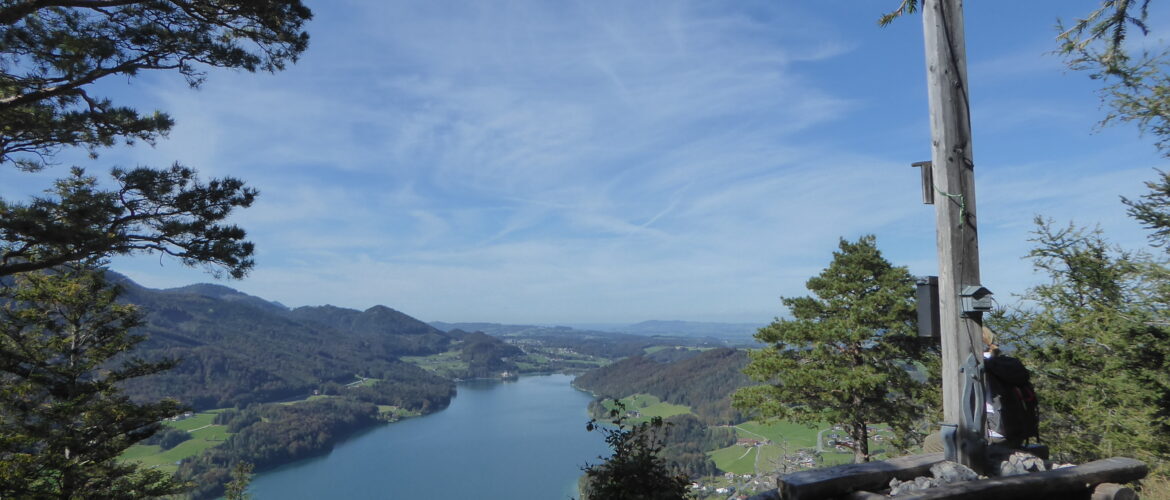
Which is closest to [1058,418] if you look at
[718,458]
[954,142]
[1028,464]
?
[1028,464]

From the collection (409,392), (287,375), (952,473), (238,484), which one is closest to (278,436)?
(409,392)

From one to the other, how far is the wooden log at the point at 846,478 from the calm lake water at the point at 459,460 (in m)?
31.8

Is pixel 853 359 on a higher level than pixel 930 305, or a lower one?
lower

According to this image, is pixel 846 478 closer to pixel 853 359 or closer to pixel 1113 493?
pixel 1113 493

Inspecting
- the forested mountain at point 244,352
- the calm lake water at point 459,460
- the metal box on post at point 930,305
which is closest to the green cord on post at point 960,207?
the metal box on post at point 930,305

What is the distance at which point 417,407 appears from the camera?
292ft

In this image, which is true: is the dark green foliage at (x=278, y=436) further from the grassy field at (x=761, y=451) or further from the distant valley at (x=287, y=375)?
the grassy field at (x=761, y=451)

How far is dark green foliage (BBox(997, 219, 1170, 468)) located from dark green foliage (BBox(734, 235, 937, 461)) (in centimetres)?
183

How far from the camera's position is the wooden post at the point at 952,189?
3.48m

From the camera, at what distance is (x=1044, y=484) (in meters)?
3.02

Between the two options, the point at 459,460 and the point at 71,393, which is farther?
the point at 459,460

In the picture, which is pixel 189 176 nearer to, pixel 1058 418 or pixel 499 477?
pixel 1058 418

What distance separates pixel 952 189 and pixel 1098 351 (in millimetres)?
7335

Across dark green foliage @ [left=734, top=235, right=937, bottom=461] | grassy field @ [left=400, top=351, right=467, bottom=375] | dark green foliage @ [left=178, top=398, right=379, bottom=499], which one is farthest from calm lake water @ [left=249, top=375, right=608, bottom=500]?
grassy field @ [left=400, top=351, right=467, bottom=375]
